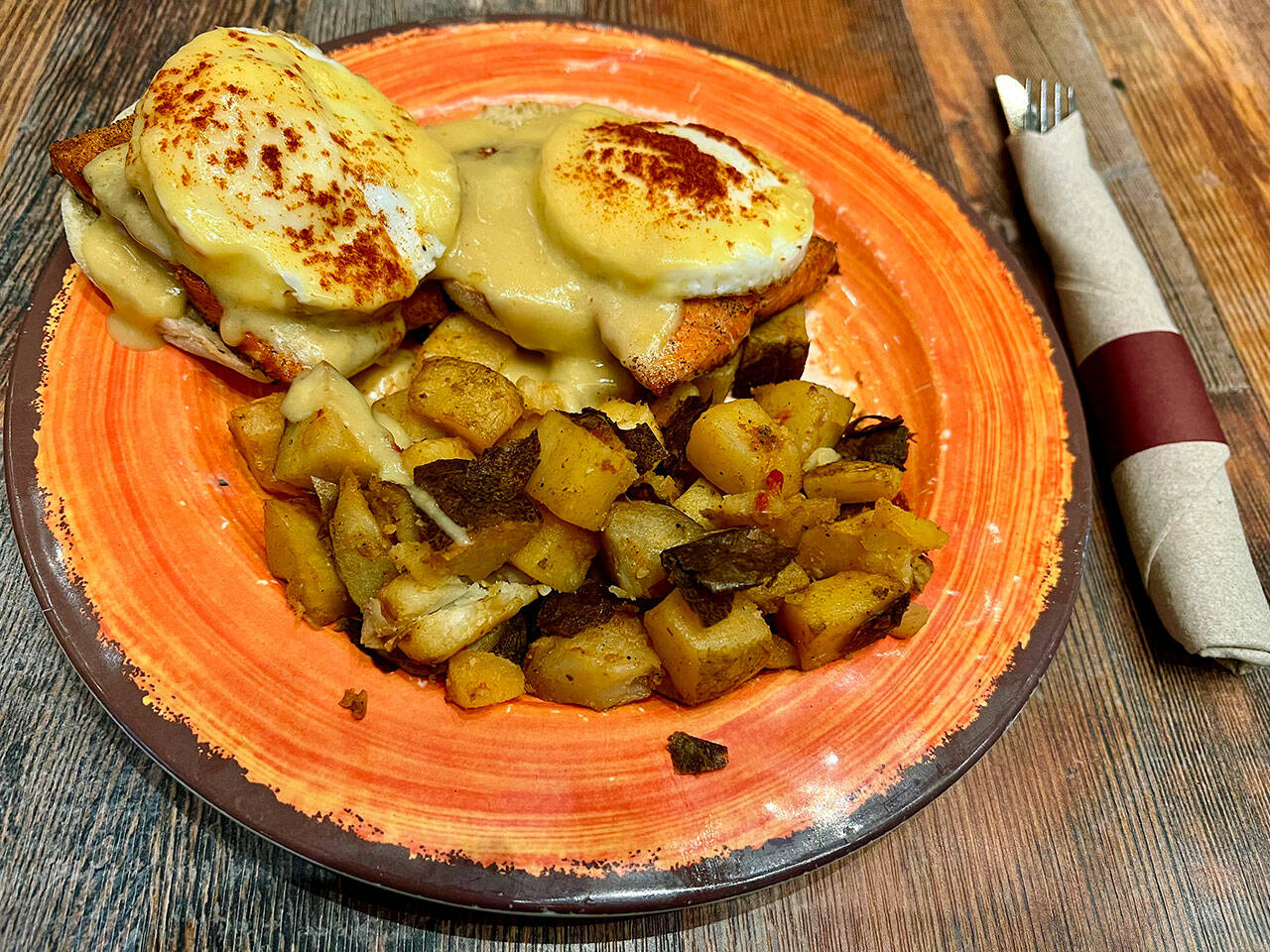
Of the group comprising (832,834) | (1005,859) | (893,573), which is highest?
(893,573)

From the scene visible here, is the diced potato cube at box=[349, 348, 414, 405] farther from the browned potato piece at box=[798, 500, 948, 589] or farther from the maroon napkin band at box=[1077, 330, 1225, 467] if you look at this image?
the maroon napkin band at box=[1077, 330, 1225, 467]

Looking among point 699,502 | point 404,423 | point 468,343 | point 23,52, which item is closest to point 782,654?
point 699,502

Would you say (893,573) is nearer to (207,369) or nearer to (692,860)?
(692,860)

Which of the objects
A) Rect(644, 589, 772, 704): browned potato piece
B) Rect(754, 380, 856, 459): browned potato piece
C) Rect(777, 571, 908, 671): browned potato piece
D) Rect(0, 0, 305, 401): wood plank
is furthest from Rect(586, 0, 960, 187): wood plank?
Rect(644, 589, 772, 704): browned potato piece

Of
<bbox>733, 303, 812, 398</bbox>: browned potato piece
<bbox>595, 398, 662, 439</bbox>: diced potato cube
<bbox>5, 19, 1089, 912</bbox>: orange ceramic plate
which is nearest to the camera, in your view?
<bbox>5, 19, 1089, 912</bbox>: orange ceramic plate

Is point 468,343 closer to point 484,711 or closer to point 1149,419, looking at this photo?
point 484,711

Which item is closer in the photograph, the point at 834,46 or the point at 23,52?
the point at 23,52

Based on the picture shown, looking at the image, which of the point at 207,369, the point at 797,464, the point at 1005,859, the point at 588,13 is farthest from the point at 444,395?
the point at 588,13
